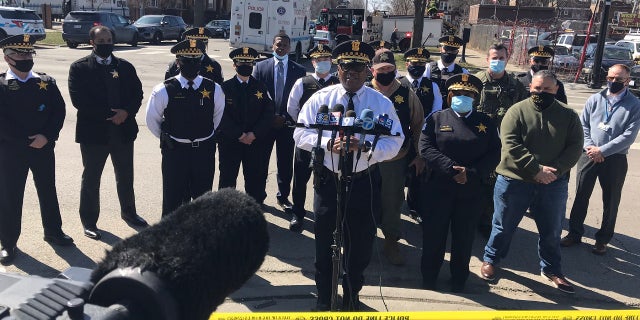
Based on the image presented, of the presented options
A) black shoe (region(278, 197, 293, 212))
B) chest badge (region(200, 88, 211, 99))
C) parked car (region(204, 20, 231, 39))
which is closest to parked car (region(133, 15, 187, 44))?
parked car (region(204, 20, 231, 39))

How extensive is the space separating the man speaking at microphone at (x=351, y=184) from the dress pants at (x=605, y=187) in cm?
296

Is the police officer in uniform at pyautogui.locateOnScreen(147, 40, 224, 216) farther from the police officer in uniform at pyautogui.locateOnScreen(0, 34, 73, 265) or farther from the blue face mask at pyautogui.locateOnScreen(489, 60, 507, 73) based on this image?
the blue face mask at pyautogui.locateOnScreen(489, 60, 507, 73)

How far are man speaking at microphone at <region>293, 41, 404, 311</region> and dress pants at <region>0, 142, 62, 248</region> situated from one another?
2703 millimetres

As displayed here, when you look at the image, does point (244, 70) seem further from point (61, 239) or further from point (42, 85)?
point (61, 239)

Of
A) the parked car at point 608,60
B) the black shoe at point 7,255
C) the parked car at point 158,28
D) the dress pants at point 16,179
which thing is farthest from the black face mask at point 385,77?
the parked car at point 158,28

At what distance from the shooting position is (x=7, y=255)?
516cm

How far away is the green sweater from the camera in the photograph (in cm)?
495

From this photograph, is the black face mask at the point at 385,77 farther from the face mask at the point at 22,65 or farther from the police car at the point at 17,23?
the police car at the point at 17,23

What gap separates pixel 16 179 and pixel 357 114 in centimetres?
333

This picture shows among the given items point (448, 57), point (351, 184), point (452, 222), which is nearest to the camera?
point (351, 184)

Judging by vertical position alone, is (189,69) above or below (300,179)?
above

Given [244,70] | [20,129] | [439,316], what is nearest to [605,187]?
[439,316]

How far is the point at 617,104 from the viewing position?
5820 mm

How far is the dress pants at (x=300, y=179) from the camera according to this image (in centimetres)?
642
